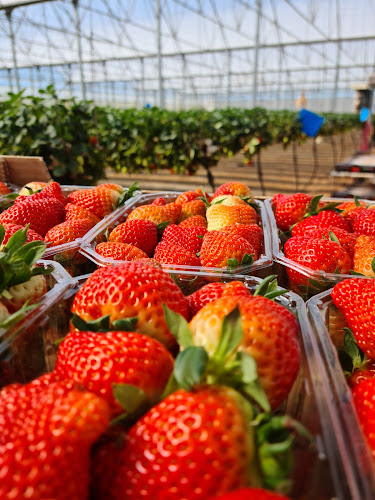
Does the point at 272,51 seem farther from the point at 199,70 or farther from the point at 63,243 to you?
the point at 63,243

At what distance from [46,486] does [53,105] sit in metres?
3.64

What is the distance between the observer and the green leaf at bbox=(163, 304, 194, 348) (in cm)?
62

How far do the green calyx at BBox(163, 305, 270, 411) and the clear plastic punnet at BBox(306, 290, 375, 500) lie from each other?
12cm

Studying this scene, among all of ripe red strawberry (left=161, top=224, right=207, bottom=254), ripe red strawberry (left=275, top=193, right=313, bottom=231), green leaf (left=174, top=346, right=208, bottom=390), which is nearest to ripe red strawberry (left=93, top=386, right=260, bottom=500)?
green leaf (left=174, top=346, right=208, bottom=390)

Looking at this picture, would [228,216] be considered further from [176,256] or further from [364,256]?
[364,256]

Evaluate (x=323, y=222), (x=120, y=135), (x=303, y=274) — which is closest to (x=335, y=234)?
(x=323, y=222)

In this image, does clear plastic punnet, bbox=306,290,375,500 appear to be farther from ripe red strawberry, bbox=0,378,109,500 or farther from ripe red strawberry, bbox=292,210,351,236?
ripe red strawberry, bbox=292,210,351,236

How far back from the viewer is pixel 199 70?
27.5 meters

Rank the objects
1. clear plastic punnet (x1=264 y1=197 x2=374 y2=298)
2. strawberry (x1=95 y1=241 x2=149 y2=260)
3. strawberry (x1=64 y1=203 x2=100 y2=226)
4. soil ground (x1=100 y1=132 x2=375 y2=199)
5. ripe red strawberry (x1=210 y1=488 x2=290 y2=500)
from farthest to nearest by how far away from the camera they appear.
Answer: soil ground (x1=100 y1=132 x2=375 y2=199) < strawberry (x1=64 y1=203 x2=100 y2=226) < strawberry (x1=95 y1=241 x2=149 y2=260) < clear plastic punnet (x1=264 y1=197 x2=374 y2=298) < ripe red strawberry (x1=210 y1=488 x2=290 y2=500)

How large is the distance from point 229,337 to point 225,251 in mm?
629

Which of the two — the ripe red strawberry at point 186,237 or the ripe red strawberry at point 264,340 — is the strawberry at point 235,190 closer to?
the ripe red strawberry at point 186,237

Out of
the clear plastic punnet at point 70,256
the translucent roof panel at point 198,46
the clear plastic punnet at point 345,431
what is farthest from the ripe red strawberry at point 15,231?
the translucent roof panel at point 198,46

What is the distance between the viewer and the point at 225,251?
46.6 inches

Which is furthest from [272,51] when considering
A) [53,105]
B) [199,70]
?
[53,105]
